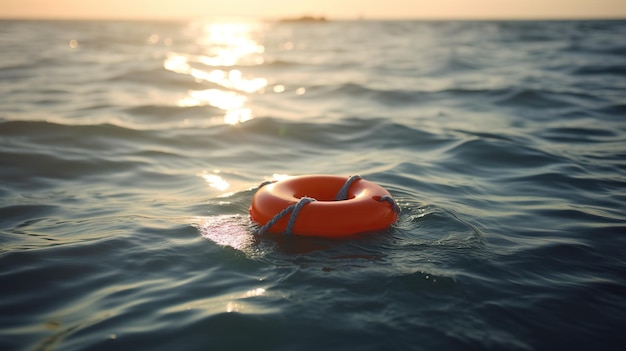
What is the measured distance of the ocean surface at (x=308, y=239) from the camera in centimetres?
327

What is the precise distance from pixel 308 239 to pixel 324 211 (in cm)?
30

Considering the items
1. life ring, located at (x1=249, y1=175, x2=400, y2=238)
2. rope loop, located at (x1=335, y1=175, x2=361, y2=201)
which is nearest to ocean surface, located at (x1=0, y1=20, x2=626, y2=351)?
life ring, located at (x1=249, y1=175, x2=400, y2=238)

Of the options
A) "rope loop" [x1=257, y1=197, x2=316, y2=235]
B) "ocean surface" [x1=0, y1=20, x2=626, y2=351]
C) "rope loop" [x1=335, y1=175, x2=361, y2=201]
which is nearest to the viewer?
"ocean surface" [x1=0, y1=20, x2=626, y2=351]

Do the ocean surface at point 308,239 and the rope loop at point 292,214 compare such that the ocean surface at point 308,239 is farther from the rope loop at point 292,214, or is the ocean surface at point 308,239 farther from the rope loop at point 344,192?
the rope loop at point 344,192

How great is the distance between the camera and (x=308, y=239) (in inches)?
171

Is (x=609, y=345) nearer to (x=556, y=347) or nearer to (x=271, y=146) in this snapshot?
(x=556, y=347)

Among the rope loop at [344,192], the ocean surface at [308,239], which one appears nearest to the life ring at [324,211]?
the rope loop at [344,192]

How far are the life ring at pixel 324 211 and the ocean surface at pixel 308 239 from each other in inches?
5.6

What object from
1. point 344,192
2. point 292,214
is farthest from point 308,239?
point 344,192

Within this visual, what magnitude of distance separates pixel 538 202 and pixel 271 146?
167 inches

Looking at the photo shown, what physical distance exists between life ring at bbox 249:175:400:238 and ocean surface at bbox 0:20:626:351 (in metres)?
0.14

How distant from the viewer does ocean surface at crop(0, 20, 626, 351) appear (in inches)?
129

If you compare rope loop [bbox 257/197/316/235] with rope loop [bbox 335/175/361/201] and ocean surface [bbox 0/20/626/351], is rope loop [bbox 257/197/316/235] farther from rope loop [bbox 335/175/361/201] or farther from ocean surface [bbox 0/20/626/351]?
rope loop [bbox 335/175/361/201]

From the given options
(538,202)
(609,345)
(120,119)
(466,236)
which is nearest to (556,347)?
(609,345)
